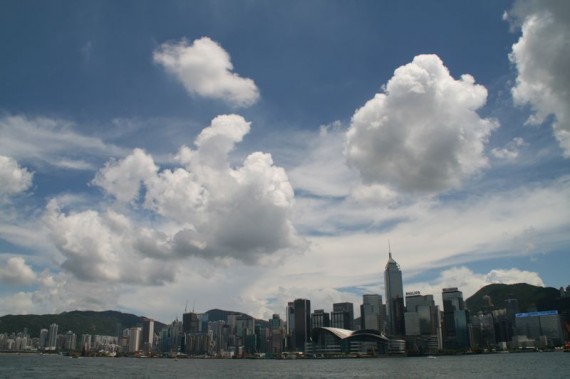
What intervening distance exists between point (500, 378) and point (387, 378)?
29041mm

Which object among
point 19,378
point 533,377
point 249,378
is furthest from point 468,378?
point 19,378

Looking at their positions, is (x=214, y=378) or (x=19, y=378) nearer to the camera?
(x=19, y=378)

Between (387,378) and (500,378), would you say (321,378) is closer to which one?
(387,378)

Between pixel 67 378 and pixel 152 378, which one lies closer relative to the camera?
pixel 67 378

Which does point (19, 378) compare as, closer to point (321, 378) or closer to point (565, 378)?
point (321, 378)

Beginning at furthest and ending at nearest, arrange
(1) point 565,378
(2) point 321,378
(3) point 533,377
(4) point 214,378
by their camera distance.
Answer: (4) point 214,378
(2) point 321,378
(3) point 533,377
(1) point 565,378

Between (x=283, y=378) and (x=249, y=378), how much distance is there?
11.1m

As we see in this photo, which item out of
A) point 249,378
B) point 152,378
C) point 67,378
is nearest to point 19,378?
point 67,378

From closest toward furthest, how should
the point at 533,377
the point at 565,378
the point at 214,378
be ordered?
the point at 565,378
the point at 533,377
the point at 214,378

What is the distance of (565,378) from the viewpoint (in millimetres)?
116438

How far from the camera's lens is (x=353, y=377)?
139250mm

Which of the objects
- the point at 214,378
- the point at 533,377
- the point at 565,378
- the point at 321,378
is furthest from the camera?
the point at 214,378

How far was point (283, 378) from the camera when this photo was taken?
136 meters

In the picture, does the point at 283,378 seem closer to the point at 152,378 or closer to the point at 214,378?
the point at 214,378
